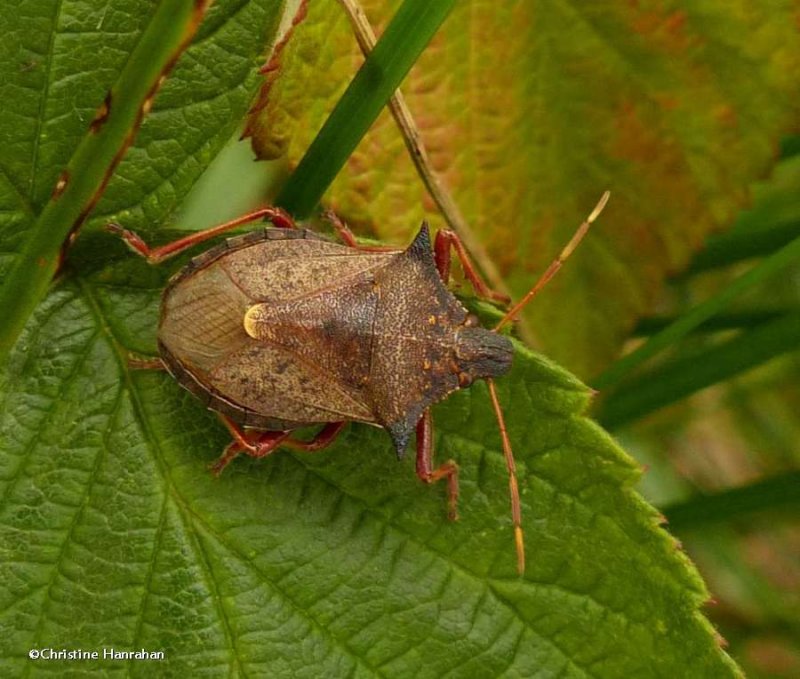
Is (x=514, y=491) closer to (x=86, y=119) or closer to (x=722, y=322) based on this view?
(x=86, y=119)

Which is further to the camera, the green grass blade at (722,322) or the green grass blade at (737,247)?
the green grass blade at (722,322)

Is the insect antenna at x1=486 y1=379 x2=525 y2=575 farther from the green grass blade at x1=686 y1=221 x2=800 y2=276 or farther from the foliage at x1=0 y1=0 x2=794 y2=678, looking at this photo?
the green grass blade at x1=686 y1=221 x2=800 y2=276

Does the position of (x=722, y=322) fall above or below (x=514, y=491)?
above

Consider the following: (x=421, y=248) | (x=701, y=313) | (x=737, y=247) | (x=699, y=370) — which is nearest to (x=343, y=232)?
(x=421, y=248)

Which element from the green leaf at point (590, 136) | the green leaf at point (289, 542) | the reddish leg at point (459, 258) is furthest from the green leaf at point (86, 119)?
the reddish leg at point (459, 258)

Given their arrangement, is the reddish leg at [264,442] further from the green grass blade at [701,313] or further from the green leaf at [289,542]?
the green grass blade at [701,313]

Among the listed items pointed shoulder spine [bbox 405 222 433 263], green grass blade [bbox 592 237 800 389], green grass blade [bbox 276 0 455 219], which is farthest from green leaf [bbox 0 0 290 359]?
green grass blade [bbox 592 237 800 389]
